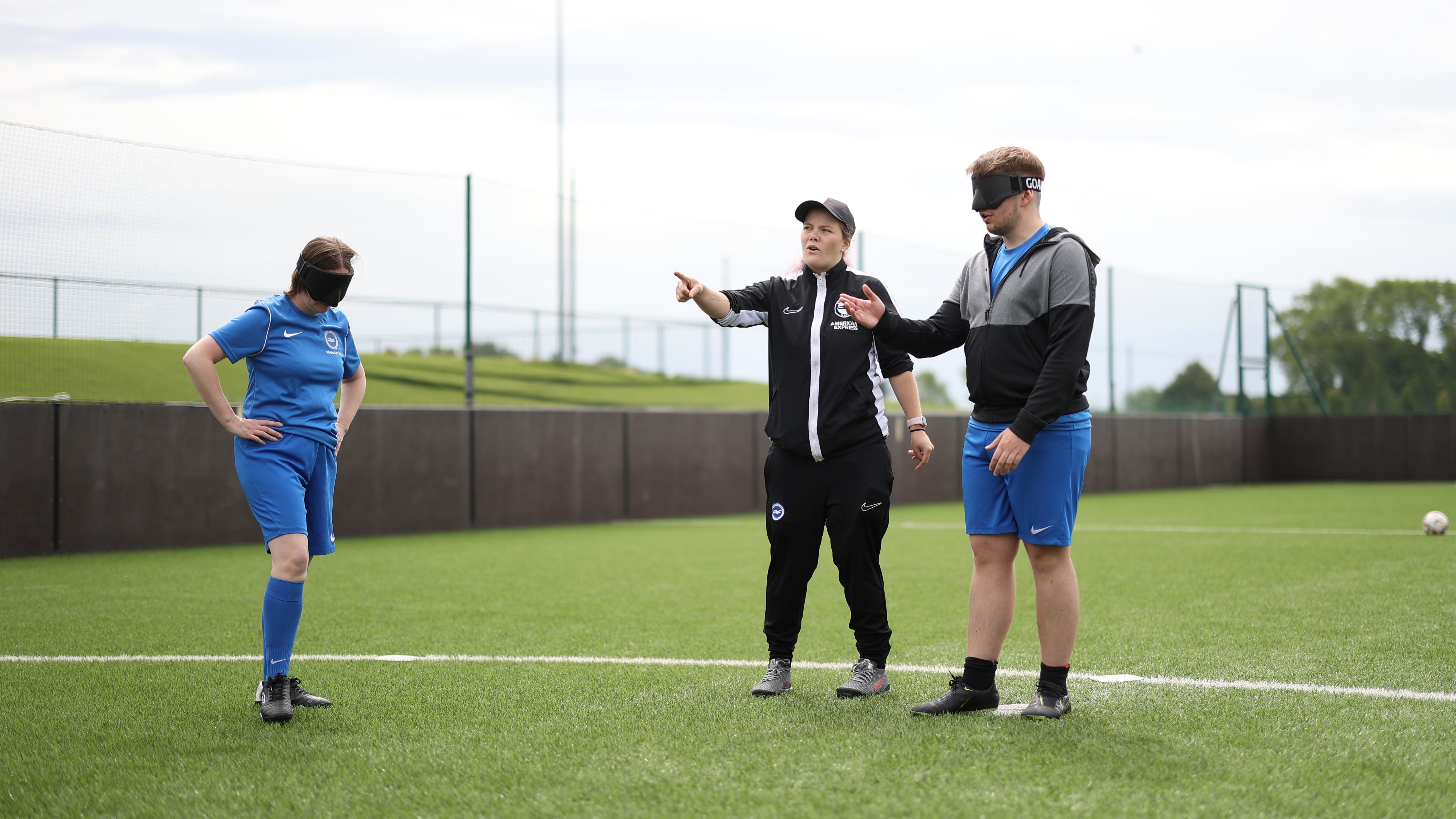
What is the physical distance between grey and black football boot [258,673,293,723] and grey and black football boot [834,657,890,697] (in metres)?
1.80

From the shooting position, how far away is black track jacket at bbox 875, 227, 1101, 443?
3.42 meters

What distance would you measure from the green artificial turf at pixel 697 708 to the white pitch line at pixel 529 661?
73 millimetres

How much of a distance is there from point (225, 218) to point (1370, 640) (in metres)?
10.1

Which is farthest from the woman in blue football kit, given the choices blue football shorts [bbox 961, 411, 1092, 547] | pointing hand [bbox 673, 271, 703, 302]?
blue football shorts [bbox 961, 411, 1092, 547]

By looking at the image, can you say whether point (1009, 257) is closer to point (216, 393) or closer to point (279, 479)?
point (279, 479)

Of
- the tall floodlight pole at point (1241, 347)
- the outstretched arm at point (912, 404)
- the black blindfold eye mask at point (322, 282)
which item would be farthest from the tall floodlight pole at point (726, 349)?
the black blindfold eye mask at point (322, 282)

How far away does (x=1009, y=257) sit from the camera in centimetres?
365

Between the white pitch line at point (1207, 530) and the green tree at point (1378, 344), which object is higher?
the green tree at point (1378, 344)

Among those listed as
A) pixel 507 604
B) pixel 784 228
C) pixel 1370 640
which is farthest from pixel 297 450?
pixel 784 228

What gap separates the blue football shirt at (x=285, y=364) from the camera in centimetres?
382

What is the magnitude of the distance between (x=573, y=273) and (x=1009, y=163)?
1177cm

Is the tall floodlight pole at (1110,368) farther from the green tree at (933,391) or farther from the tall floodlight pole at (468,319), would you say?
the tall floodlight pole at (468,319)

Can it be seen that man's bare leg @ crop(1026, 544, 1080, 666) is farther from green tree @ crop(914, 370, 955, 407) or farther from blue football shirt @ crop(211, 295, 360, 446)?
green tree @ crop(914, 370, 955, 407)

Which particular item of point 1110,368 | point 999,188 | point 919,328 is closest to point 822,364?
point 919,328
